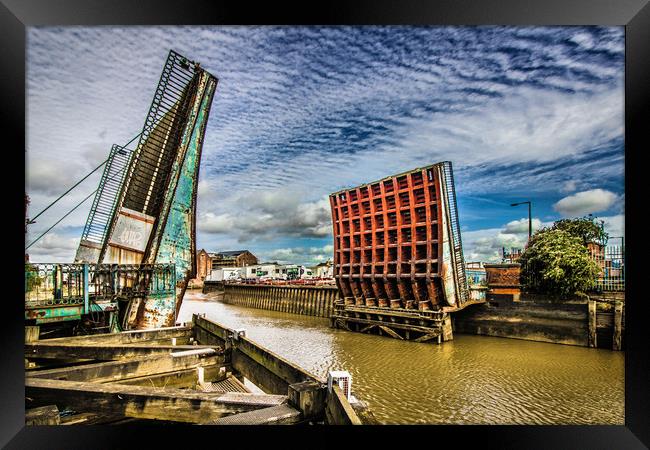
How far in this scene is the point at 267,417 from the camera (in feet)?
9.04

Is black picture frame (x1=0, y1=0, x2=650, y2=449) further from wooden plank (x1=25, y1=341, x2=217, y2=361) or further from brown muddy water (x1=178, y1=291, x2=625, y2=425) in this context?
brown muddy water (x1=178, y1=291, x2=625, y2=425)

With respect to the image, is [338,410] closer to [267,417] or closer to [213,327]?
[267,417]

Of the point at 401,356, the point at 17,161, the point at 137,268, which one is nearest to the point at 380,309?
the point at 401,356

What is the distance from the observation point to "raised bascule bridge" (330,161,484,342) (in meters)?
9.79

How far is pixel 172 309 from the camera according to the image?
6.78 metres

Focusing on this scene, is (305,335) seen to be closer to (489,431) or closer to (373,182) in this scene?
(373,182)

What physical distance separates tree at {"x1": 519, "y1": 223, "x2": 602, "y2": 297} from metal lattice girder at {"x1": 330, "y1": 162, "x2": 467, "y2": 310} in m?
1.81

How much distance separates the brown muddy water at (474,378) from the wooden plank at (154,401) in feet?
9.13

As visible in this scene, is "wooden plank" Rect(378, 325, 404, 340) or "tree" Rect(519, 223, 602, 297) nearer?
"tree" Rect(519, 223, 602, 297)

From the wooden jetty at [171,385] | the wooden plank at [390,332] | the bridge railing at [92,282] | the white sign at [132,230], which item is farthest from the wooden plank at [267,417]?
the wooden plank at [390,332]

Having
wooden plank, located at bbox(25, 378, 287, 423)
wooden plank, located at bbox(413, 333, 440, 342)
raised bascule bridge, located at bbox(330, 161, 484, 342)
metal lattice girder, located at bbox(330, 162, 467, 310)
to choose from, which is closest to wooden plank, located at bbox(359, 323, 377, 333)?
raised bascule bridge, located at bbox(330, 161, 484, 342)

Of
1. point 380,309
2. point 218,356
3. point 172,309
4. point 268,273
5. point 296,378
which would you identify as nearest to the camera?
point 296,378

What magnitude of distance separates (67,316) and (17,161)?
2.84 meters
